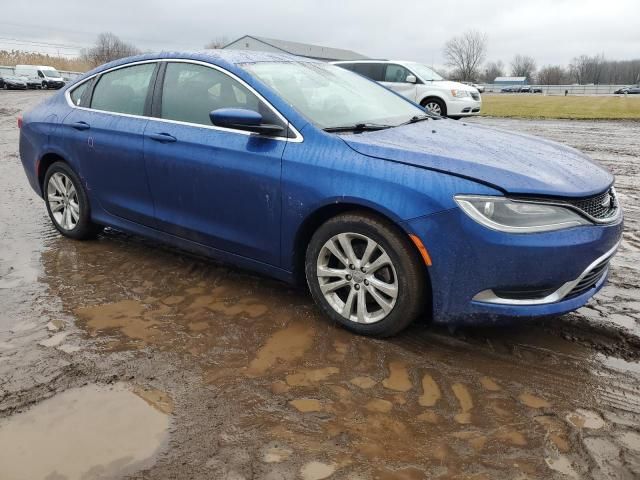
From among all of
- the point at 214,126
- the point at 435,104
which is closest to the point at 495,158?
the point at 214,126

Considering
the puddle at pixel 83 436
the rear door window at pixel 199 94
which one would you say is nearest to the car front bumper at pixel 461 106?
the rear door window at pixel 199 94

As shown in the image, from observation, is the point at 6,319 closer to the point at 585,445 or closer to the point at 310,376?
the point at 310,376

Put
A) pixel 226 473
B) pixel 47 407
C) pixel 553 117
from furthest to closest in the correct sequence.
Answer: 1. pixel 553 117
2. pixel 47 407
3. pixel 226 473

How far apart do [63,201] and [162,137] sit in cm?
166

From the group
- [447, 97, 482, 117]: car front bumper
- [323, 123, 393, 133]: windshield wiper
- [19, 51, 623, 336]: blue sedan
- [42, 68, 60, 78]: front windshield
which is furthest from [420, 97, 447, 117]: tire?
[42, 68, 60, 78]: front windshield

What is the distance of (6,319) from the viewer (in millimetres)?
3545

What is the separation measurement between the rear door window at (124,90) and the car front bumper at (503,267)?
251cm

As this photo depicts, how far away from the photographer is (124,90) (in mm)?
4473

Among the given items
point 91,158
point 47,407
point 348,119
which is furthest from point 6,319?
point 348,119

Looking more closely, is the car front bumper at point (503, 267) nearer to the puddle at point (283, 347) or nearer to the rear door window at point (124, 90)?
the puddle at point (283, 347)

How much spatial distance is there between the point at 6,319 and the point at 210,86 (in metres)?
2.02

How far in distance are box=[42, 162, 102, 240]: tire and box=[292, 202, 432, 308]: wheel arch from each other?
2.30 metres

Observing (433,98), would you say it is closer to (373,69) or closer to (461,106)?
(461,106)

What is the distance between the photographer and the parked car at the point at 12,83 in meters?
42.0
